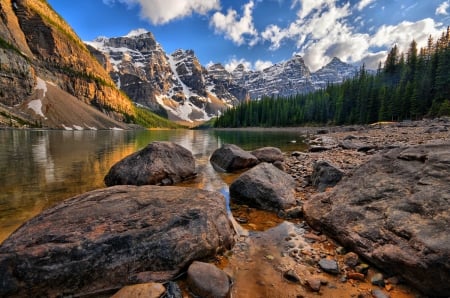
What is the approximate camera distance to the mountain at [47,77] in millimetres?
109375

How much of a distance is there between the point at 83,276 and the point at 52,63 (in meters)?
203

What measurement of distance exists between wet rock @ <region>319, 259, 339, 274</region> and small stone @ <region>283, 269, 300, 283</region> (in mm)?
637

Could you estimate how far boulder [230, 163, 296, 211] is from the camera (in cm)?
794

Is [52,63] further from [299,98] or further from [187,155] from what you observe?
[187,155]

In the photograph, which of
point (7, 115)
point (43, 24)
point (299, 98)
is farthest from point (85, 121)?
point (299, 98)

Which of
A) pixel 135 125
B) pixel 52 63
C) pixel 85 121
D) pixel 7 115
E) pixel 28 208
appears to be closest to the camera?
pixel 28 208

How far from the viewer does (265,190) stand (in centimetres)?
820

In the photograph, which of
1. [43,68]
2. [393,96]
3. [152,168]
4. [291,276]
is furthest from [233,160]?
[43,68]

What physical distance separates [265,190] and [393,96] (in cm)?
6894

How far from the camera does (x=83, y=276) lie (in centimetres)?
379

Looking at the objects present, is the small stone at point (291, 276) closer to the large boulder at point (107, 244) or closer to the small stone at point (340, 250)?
the small stone at point (340, 250)

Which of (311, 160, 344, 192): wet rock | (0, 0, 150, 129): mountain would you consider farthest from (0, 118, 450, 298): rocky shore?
(0, 0, 150, 129): mountain

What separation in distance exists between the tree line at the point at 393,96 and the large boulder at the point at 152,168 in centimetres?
5905

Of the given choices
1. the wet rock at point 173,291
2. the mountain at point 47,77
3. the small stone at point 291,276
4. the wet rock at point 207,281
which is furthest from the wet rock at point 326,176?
the mountain at point 47,77
